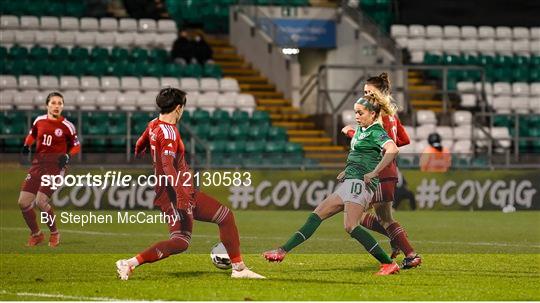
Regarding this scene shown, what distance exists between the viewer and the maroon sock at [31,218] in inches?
556

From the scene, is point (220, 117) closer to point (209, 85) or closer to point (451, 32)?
point (209, 85)

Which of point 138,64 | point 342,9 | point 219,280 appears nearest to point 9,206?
point 219,280

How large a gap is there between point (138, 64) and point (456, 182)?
963 centimetres

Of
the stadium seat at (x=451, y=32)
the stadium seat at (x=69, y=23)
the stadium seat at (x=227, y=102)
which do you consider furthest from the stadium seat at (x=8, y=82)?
the stadium seat at (x=451, y=32)

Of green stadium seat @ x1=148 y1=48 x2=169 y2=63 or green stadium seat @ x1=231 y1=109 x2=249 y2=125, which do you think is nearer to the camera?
green stadium seat @ x1=231 y1=109 x2=249 y2=125

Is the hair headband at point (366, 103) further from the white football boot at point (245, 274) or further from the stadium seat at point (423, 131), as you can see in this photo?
the stadium seat at point (423, 131)

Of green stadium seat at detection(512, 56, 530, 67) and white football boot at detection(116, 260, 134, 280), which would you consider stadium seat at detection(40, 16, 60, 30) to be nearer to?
green stadium seat at detection(512, 56, 530, 67)

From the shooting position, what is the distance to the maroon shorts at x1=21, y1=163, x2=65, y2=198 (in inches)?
562

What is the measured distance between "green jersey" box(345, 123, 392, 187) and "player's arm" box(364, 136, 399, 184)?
0.42 ft

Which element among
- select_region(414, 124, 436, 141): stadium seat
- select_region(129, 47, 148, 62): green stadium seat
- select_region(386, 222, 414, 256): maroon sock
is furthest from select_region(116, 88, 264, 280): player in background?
select_region(129, 47, 148, 62): green stadium seat

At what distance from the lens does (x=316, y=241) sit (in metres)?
16.8

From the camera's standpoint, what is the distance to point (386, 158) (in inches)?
457

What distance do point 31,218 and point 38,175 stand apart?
1.83 feet

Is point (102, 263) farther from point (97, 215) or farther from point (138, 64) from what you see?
point (138, 64)
